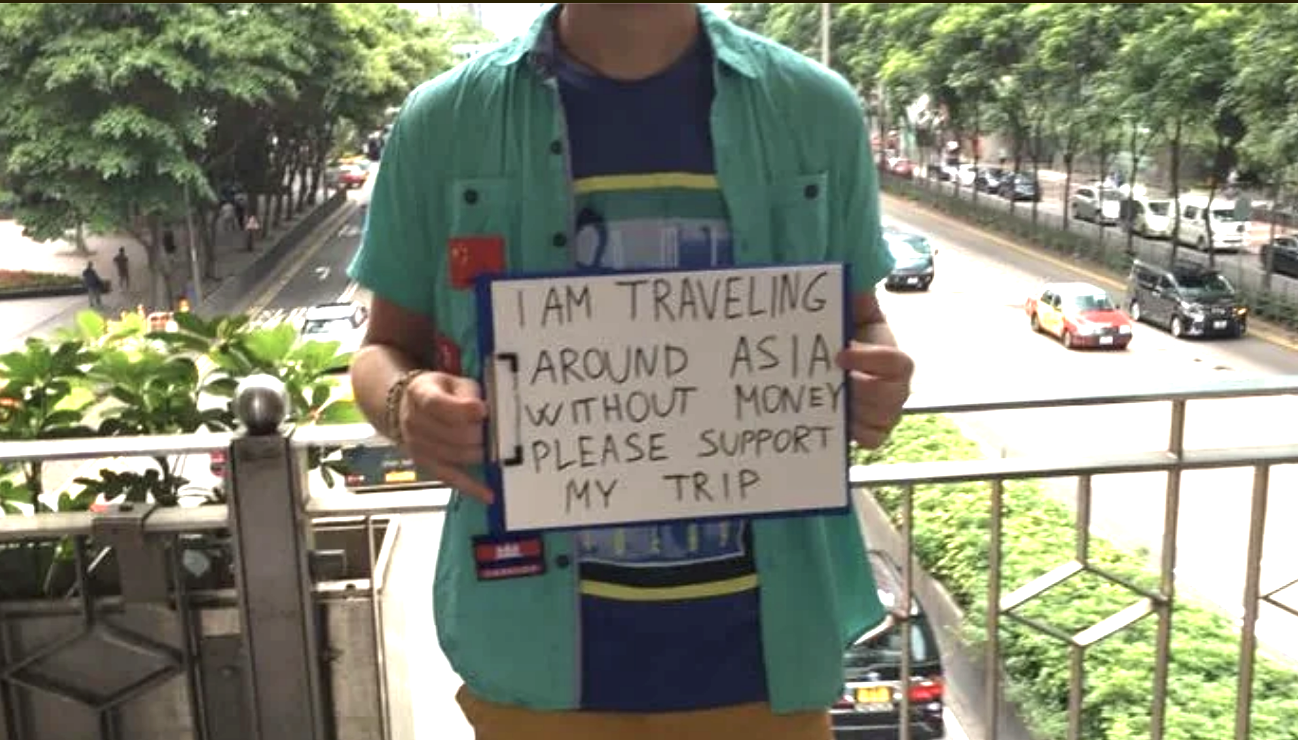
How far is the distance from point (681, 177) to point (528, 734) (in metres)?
0.41

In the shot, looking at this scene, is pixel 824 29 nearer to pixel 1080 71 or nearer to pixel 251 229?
pixel 1080 71

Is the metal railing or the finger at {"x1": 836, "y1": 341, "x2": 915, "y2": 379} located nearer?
the finger at {"x1": 836, "y1": 341, "x2": 915, "y2": 379}

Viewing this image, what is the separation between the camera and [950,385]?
1411mm

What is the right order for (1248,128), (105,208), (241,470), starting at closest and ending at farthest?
(241,470)
(1248,128)
(105,208)

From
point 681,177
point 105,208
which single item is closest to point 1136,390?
point 681,177

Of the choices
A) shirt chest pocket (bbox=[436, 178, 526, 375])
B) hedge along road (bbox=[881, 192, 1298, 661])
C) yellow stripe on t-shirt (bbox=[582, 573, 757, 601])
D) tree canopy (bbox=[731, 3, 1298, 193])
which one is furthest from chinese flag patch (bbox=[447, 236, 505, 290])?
tree canopy (bbox=[731, 3, 1298, 193])

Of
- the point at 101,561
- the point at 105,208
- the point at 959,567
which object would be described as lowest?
the point at 959,567

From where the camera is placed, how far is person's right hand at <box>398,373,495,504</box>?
77cm

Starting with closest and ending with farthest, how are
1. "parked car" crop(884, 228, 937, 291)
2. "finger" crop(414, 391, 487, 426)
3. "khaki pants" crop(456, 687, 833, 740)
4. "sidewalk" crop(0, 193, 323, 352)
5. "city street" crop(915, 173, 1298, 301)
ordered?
"finger" crop(414, 391, 487, 426) → "khaki pants" crop(456, 687, 833, 740) → "parked car" crop(884, 228, 937, 291) → "sidewalk" crop(0, 193, 323, 352) → "city street" crop(915, 173, 1298, 301)

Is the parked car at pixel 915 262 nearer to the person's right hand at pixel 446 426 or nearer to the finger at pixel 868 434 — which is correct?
the finger at pixel 868 434

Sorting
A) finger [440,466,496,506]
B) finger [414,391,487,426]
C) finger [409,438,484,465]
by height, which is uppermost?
finger [414,391,487,426]

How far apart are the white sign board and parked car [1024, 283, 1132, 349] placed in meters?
1.45

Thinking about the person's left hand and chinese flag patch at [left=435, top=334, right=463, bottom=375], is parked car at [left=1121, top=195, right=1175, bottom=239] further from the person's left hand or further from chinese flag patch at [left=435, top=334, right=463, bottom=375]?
chinese flag patch at [left=435, top=334, right=463, bottom=375]

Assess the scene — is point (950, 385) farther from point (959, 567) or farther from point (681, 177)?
point (681, 177)
